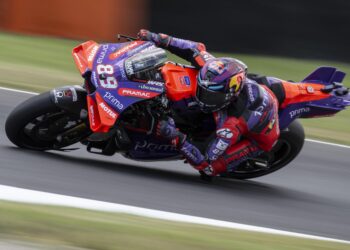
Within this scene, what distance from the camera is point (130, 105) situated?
6.06 m

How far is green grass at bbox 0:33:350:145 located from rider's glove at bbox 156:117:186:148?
3669 mm

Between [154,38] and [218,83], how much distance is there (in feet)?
2.88

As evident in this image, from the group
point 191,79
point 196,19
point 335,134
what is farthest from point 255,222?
point 196,19

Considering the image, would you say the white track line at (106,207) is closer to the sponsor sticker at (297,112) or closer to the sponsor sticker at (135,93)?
the sponsor sticker at (135,93)

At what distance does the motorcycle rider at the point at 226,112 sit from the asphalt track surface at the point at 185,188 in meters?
0.34

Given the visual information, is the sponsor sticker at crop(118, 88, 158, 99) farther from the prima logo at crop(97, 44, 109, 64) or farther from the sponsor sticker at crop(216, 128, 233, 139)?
the sponsor sticker at crop(216, 128, 233, 139)

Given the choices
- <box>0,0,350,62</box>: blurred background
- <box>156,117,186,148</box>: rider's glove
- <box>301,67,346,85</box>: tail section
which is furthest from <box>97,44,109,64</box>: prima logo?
<box>0,0,350,62</box>: blurred background

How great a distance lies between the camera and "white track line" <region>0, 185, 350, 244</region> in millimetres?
5227

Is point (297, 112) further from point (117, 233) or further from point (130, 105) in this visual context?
point (117, 233)

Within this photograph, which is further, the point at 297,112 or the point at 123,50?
the point at 297,112

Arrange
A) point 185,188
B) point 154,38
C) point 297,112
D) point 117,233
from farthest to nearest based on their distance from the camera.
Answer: point 297,112 → point 154,38 → point 185,188 → point 117,233

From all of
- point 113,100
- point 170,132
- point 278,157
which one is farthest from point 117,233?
point 278,157

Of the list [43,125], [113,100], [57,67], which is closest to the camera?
[113,100]

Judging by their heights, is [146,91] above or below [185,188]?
above
